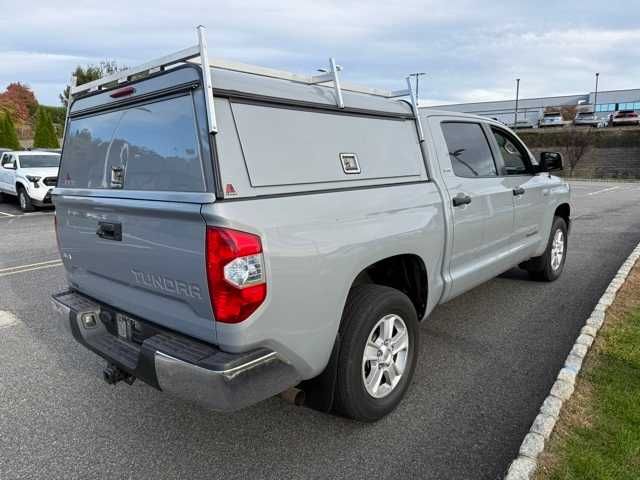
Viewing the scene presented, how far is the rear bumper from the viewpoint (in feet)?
7.47

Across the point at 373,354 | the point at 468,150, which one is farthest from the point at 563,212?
the point at 373,354

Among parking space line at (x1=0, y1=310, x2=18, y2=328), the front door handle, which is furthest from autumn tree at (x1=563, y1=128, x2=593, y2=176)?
parking space line at (x1=0, y1=310, x2=18, y2=328)

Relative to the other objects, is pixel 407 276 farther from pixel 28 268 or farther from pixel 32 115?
pixel 32 115

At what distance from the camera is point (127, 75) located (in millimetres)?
2855

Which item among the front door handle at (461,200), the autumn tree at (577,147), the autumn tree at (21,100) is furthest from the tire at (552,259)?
the autumn tree at (21,100)

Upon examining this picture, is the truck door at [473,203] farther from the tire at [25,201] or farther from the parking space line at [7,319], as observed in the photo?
the tire at [25,201]

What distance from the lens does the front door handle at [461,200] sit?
A: 3.74m

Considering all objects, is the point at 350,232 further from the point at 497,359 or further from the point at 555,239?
the point at 555,239

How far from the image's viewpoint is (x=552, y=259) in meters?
5.98

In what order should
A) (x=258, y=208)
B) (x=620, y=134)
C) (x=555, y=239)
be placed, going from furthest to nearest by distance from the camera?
(x=620, y=134) < (x=555, y=239) < (x=258, y=208)

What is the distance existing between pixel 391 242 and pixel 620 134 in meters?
42.6

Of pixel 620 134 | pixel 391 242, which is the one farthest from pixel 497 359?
pixel 620 134

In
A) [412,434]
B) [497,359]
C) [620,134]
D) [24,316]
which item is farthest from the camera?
[620,134]

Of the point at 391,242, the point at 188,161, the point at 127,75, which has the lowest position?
the point at 391,242
